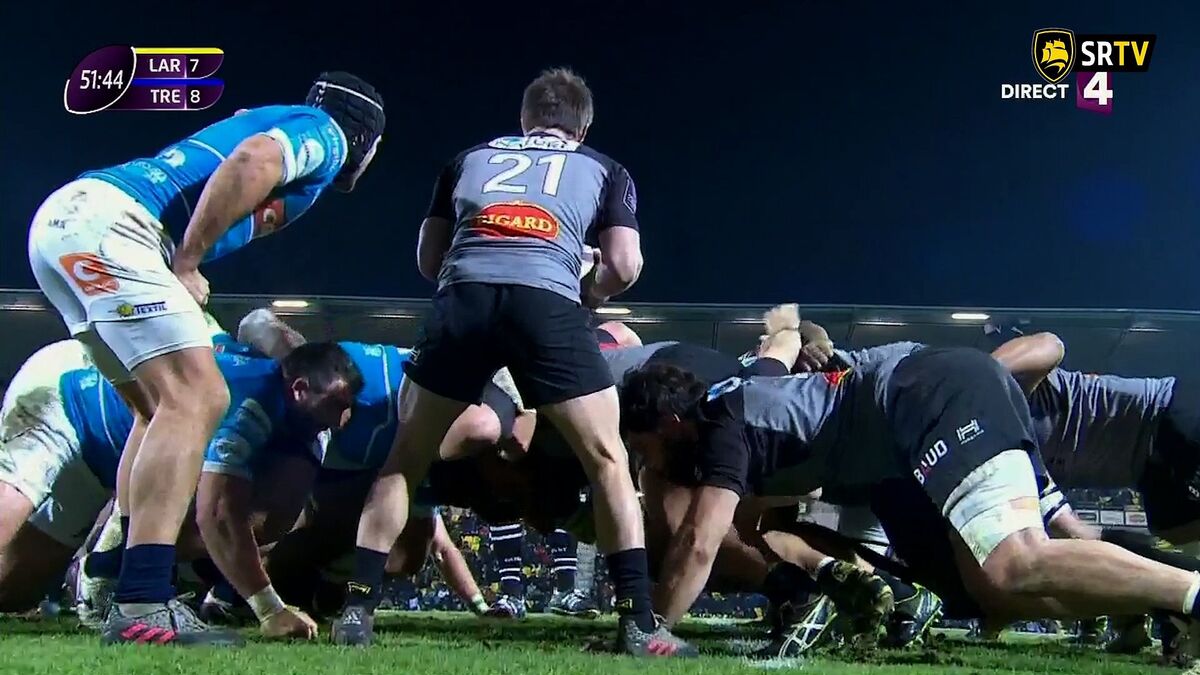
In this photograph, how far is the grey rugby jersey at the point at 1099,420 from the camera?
436cm

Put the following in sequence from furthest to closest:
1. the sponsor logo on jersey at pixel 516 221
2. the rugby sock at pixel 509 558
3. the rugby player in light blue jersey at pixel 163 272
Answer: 1. the rugby sock at pixel 509 558
2. the sponsor logo on jersey at pixel 516 221
3. the rugby player in light blue jersey at pixel 163 272

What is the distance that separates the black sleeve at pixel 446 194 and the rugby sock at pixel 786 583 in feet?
6.37

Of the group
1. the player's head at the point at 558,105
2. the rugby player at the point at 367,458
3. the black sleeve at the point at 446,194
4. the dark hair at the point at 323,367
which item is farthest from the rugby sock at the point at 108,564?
the player's head at the point at 558,105

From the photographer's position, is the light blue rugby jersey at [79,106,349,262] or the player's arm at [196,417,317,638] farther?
the player's arm at [196,417,317,638]

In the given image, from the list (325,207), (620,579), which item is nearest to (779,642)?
(620,579)

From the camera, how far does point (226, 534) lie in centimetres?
373

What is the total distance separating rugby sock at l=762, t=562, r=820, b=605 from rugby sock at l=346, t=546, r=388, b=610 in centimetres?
164

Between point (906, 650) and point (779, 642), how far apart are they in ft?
1.62

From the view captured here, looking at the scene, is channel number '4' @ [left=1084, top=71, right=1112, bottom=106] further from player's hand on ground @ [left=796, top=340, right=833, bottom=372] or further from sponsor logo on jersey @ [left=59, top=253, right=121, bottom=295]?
sponsor logo on jersey @ [left=59, top=253, right=121, bottom=295]

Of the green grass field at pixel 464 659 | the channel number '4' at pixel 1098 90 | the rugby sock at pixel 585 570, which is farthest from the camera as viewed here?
the channel number '4' at pixel 1098 90

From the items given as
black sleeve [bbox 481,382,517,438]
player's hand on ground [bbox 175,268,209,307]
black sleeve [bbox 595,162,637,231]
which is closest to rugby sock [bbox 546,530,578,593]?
black sleeve [bbox 481,382,517,438]

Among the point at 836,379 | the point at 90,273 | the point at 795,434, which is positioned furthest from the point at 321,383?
the point at 836,379

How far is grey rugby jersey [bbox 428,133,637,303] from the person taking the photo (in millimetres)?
3199

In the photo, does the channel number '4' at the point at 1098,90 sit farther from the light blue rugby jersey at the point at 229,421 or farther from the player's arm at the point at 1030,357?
the light blue rugby jersey at the point at 229,421
